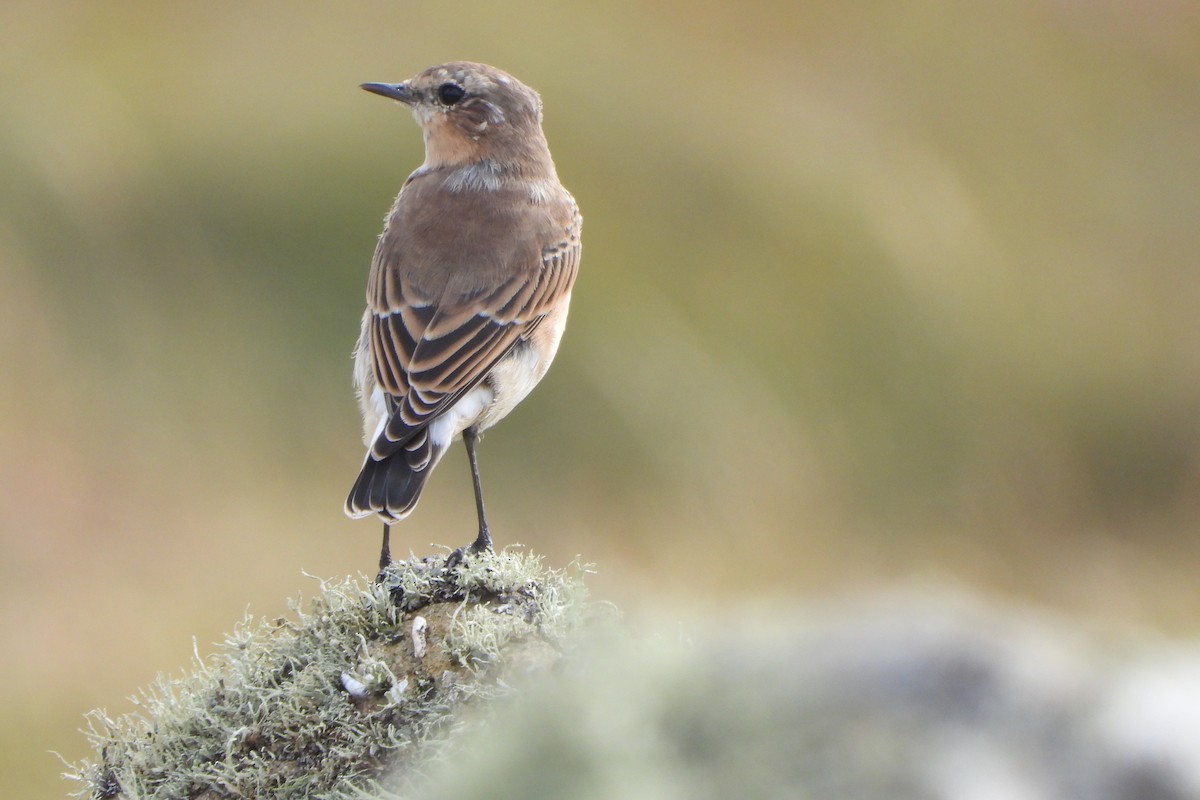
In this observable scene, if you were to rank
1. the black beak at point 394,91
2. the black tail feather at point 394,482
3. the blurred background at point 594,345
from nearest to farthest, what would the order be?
the black tail feather at point 394,482 < the black beak at point 394,91 < the blurred background at point 594,345

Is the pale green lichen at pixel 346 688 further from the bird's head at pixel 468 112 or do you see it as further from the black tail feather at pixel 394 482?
the bird's head at pixel 468 112

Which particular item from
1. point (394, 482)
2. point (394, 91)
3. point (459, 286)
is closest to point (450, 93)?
point (394, 91)

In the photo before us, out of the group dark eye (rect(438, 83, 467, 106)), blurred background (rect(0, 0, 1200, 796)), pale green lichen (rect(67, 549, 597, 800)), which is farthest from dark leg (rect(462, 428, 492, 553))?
blurred background (rect(0, 0, 1200, 796))

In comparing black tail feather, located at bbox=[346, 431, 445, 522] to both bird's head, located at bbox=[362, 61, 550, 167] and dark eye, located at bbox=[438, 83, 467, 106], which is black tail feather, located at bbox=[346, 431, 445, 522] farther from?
dark eye, located at bbox=[438, 83, 467, 106]

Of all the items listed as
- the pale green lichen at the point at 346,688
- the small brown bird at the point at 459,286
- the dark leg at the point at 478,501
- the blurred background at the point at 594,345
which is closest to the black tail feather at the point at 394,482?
the small brown bird at the point at 459,286

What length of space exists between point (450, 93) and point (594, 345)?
28.2 feet

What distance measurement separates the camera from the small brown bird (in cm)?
639

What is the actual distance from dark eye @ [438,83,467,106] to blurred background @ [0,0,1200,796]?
206 inches

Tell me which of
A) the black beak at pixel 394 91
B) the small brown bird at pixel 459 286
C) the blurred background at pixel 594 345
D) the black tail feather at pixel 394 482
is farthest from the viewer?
the blurred background at pixel 594 345

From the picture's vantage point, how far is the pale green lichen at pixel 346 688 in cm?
395

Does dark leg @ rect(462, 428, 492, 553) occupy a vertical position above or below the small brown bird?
below

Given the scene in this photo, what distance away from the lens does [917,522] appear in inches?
676

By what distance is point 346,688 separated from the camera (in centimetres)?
420

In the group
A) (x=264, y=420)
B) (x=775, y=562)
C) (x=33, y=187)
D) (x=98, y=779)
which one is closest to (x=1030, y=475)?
(x=775, y=562)
